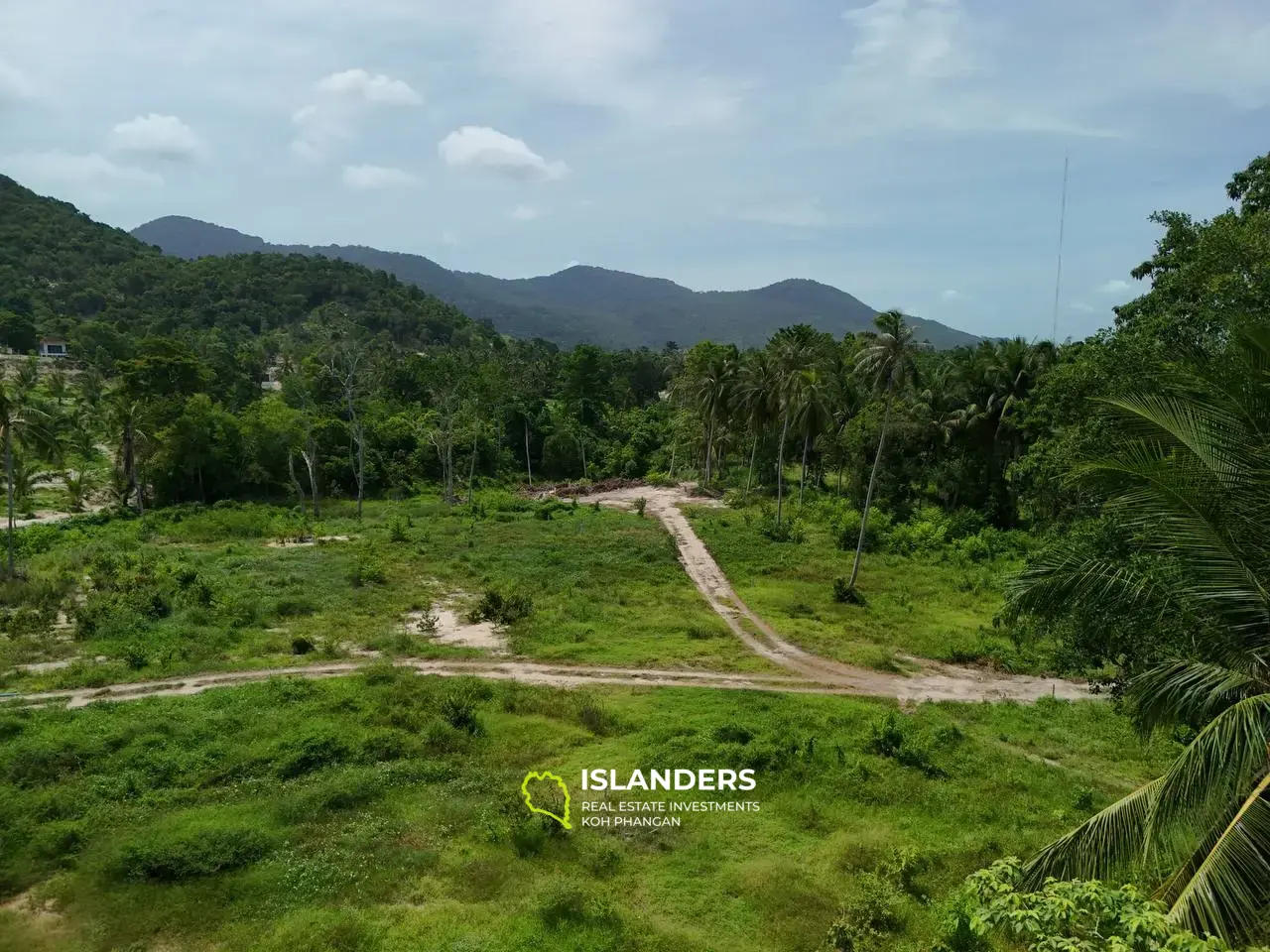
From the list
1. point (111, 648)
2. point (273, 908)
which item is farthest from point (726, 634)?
point (111, 648)

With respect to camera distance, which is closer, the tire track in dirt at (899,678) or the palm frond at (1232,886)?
the palm frond at (1232,886)

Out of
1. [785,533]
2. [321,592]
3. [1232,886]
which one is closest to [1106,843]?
[1232,886]

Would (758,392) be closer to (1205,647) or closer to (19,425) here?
(19,425)

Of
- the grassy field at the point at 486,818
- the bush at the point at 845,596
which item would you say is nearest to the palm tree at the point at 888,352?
the bush at the point at 845,596

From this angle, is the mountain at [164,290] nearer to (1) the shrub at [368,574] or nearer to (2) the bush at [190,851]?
(1) the shrub at [368,574]

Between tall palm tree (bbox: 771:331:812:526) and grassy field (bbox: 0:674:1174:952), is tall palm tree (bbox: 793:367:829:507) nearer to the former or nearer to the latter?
tall palm tree (bbox: 771:331:812:526)

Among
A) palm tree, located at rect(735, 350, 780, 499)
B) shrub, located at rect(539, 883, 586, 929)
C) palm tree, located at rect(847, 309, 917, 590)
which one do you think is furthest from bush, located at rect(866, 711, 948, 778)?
palm tree, located at rect(735, 350, 780, 499)
